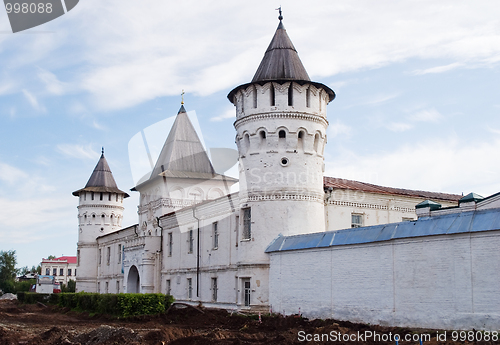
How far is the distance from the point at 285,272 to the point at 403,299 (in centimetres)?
579

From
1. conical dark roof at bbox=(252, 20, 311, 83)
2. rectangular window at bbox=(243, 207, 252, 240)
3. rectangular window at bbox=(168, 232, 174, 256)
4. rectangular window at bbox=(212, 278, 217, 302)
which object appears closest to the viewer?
conical dark roof at bbox=(252, 20, 311, 83)

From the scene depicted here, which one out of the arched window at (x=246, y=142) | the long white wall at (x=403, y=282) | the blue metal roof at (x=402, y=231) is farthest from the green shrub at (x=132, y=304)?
the arched window at (x=246, y=142)

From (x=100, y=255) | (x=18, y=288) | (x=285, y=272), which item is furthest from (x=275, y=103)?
(x=18, y=288)

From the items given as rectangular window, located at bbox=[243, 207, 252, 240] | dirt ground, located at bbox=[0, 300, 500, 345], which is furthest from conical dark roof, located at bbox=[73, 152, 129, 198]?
rectangular window, located at bbox=[243, 207, 252, 240]

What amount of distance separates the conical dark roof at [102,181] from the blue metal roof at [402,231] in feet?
101

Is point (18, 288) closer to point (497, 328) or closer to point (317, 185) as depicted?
point (317, 185)

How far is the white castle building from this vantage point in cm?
1670

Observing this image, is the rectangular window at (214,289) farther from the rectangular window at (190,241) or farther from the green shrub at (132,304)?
the rectangular window at (190,241)

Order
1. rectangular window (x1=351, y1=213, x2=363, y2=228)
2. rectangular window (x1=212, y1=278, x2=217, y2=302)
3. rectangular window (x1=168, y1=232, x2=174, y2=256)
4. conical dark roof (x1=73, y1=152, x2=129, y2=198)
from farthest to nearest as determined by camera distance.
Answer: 1. conical dark roof (x1=73, y1=152, x2=129, y2=198)
2. rectangular window (x1=168, y1=232, x2=174, y2=256)
3. rectangular window (x1=212, y1=278, x2=217, y2=302)
4. rectangular window (x1=351, y1=213, x2=363, y2=228)

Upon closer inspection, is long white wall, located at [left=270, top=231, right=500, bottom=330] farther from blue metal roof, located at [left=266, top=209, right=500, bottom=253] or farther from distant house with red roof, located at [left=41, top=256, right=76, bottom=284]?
distant house with red roof, located at [left=41, top=256, right=76, bottom=284]

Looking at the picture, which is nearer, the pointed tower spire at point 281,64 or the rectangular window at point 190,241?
the pointed tower spire at point 281,64

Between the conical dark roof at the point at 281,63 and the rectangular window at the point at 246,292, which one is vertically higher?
the conical dark roof at the point at 281,63

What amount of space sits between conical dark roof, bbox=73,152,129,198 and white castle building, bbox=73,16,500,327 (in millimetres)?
14903

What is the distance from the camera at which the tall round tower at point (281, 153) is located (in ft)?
74.6
